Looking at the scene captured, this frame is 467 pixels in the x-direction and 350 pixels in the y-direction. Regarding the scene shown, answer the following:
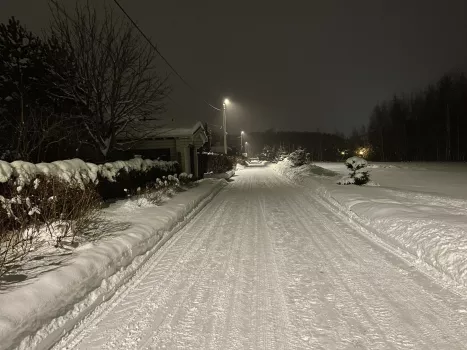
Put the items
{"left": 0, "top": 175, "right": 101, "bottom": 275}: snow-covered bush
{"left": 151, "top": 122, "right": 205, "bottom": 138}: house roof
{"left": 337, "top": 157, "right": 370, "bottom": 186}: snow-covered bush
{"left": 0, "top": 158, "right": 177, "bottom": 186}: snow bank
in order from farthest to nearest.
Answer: {"left": 151, "top": 122, "right": 205, "bottom": 138}: house roof
{"left": 337, "top": 157, "right": 370, "bottom": 186}: snow-covered bush
{"left": 0, "top": 158, "right": 177, "bottom": 186}: snow bank
{"left": 0, "top": 175, "right": 101, "bottom": 275}: snow-covered bush

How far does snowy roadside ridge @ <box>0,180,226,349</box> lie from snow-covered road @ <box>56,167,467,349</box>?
18 centimetres

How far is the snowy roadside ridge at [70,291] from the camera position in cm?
327

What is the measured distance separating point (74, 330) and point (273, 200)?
35.6 ft

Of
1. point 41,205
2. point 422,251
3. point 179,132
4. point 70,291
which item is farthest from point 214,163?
point 70,291

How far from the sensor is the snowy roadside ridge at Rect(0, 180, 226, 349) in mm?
3268

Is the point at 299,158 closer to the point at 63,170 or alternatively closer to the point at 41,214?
the point at 63,170

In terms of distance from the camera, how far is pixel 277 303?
13.6 feet

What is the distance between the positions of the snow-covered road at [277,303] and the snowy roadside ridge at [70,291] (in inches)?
7.1

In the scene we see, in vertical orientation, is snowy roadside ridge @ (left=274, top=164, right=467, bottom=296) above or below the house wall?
below

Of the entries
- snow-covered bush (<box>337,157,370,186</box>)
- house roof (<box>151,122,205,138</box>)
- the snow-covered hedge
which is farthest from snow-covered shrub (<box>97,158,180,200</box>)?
snow-covered bush (<box>337,157,370,186</box>)

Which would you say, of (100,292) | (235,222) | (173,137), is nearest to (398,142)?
(173,137)

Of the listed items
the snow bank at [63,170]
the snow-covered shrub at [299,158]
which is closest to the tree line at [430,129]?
the snow-covered shrub at [299,158]

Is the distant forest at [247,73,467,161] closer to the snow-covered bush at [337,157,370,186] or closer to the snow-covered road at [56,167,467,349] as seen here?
the snow-covered bush at [337,157,370,186]

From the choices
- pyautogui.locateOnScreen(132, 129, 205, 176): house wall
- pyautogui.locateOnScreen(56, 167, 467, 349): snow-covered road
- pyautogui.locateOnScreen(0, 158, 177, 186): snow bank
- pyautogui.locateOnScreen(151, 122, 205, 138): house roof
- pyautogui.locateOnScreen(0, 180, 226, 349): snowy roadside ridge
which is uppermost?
pyautogui.locateOnScreen(151, 122, 205, 138): house roof
